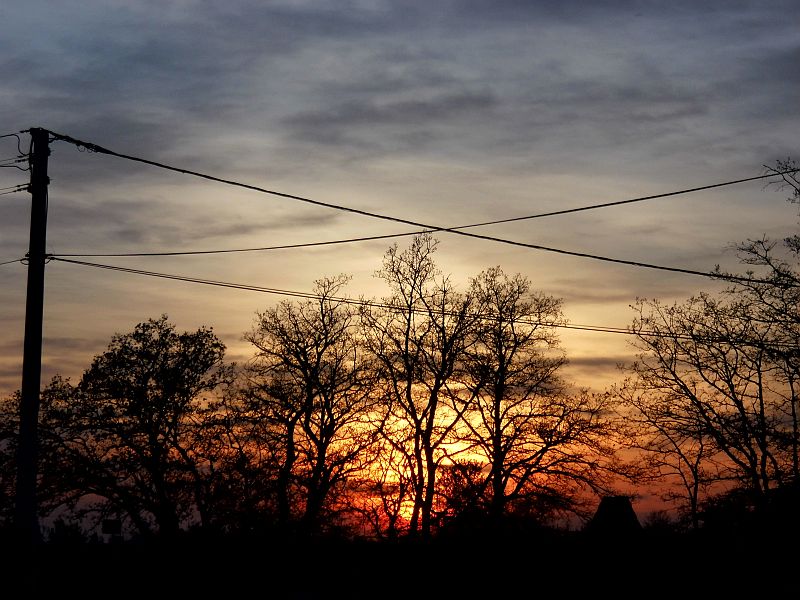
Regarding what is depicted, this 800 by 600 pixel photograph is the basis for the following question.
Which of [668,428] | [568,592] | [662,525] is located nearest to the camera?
[568,592]

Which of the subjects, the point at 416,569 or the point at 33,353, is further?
the point at 416,569

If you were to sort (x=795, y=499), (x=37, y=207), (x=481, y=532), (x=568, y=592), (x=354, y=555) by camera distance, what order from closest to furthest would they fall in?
1. (x=37, y=207)
2. (x=568, y=592)
3. (x=354, y=555)
4. (x=795, y=499)
5. (x=481, y=532)

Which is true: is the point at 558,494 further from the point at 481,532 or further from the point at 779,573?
the point at 779,573

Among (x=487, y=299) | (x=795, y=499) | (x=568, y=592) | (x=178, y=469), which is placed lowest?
(x=568, y=592)

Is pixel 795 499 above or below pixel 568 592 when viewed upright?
above

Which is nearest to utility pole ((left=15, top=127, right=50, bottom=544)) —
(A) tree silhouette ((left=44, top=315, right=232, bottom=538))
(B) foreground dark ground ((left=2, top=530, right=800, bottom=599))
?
(B) foreground dark ground ((left=2, top=530, right=800, bottom=599))

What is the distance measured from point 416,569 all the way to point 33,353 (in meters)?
11.6

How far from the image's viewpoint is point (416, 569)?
23.8 m

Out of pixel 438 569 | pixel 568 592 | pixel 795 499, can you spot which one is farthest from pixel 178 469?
pixel 795 499

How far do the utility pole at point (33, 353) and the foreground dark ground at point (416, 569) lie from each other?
1.08m

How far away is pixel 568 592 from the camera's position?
23641 millimetres

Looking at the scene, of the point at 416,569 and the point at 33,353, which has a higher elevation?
the point at 33,353

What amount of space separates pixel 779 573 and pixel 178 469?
23172 mm

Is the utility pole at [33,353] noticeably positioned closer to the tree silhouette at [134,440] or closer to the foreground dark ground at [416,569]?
the foreground dark ground at [416,569]
